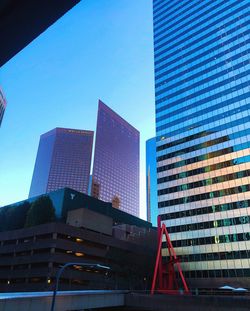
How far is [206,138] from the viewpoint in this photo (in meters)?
91.2

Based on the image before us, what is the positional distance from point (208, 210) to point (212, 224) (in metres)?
4.20

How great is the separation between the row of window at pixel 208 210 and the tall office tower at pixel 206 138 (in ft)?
0.90

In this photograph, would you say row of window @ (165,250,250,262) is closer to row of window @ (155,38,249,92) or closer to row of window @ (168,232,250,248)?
row of window @ (168,232,250,248)

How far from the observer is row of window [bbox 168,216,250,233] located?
7689 centimetres

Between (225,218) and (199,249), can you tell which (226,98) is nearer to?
(225,218)

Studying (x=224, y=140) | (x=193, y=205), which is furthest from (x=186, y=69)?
(x=193, y=205)

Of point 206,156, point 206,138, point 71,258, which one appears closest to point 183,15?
point 206,138

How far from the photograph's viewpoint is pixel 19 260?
83.6m

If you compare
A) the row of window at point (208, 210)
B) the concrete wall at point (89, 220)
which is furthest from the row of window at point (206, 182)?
the concrete wall at point (89, 220)

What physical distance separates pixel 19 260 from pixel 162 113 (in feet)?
224

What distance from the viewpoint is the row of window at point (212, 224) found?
252 feet

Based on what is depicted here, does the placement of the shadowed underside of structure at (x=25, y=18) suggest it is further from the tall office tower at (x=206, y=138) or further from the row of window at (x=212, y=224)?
the row of window at (x=212, y=224)

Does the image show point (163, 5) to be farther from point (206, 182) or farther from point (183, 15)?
point (206, 182)

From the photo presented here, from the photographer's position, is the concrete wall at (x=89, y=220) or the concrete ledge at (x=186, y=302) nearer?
the concrete ledge at (x=186, y=302)
